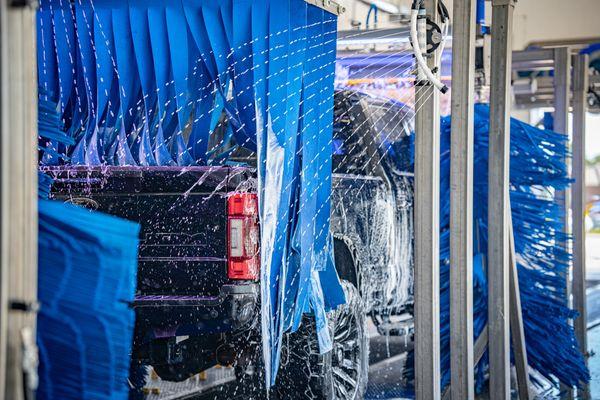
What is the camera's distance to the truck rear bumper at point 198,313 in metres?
4.41

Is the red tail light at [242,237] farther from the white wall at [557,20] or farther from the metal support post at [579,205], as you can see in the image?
the white wall at [557,20]

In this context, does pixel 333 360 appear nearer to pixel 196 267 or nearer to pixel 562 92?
pixel 196 267

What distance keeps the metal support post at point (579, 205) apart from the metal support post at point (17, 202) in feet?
20.1

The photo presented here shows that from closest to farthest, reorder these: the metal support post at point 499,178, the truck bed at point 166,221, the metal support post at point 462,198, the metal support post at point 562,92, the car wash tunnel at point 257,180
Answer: the car wash tunnel at point 257,180, the truck bed at point 166,221, the metal support post at point 462,198, the metal support post at point 499,178, the metal support post at point 562,92

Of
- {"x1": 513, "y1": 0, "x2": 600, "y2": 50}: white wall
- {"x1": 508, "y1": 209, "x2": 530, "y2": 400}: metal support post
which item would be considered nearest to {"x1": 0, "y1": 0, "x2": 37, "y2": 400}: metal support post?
{"x1": 508, "y1": 209, "x2": 530, "y2": 400}: metal support post

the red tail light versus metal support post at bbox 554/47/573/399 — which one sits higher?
metal support post at bbox 554/47/573/399

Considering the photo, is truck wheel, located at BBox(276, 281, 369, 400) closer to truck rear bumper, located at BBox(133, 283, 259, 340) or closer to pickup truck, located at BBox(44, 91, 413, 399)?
pickup truck, located at BBox(44, 91, 413, 399)

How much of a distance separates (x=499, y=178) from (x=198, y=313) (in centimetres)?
213

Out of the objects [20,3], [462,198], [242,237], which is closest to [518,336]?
[462,198]

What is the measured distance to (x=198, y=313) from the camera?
4426 mm

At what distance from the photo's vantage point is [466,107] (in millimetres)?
4758

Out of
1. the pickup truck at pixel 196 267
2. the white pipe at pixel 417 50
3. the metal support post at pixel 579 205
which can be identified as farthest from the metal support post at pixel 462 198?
the metal support post at pixel 579 205

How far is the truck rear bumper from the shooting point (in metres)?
4.41

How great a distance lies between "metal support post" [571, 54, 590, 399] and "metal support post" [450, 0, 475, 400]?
2.91 metres
